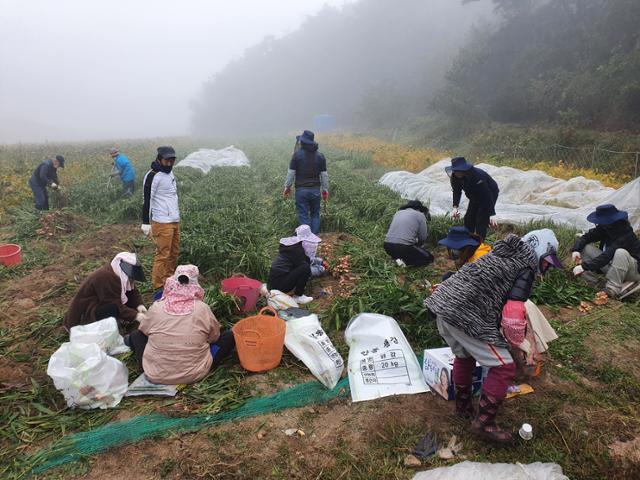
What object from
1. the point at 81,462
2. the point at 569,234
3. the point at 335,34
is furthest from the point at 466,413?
the point at 335,34

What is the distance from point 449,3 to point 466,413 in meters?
70.7

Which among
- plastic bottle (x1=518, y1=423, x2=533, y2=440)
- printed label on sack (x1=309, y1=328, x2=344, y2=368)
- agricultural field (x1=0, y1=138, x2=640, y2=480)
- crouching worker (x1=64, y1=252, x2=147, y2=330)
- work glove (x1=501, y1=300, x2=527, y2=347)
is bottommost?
agricultural field (x1=0, y1=138, x2=640, y2=480)

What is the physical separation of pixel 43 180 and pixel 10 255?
4.24 metres

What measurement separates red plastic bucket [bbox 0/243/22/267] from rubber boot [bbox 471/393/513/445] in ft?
23.9

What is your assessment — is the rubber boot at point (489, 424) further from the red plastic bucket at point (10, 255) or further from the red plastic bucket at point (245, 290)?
the red plastic bucket at point (10, 255)

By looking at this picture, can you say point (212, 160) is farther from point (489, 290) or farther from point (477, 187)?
point (489, 290)

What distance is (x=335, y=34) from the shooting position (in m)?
77.4

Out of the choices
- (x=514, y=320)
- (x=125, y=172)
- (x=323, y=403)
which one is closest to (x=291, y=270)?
(x=323, y=403)

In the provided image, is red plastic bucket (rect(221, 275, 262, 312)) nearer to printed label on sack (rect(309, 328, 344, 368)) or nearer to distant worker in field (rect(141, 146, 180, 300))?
distant worker in field (rect(141, 146, 180, 300))

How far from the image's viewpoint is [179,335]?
139 inches

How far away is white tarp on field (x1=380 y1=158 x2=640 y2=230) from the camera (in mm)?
7363

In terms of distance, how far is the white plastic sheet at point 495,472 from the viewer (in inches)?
98.0

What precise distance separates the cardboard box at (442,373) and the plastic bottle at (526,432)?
18.2 inches

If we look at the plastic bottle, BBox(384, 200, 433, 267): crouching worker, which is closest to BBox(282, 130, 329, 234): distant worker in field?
BBox(384, 200, 433, 267): crouching worker
